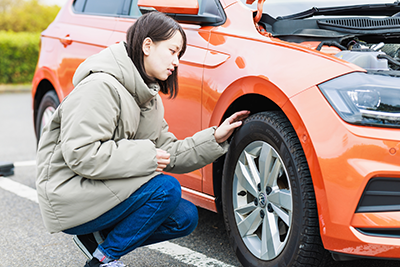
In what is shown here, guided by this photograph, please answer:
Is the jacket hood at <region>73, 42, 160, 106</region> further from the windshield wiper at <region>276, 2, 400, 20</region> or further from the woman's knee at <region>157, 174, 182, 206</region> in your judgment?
the windshield wiper at <region>276, 2, 400, 20</region>

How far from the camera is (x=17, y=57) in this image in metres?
14.3

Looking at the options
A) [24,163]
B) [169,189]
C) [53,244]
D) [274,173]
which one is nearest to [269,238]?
[274,173]

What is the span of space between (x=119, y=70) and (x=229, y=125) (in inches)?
23.8

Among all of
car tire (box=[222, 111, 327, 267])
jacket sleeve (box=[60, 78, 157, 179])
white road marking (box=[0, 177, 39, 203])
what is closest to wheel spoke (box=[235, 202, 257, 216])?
car tire (box=[222, 111, 327, 267])

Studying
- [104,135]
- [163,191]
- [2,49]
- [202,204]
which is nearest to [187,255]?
[202,204]

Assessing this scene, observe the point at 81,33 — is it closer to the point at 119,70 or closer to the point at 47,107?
the point at 47,107

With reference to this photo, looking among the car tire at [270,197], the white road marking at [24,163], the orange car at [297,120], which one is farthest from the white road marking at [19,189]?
the car tire at [270,197]

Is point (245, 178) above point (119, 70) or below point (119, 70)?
below

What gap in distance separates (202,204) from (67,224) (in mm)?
858

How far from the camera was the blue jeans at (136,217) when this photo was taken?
6.88 feet

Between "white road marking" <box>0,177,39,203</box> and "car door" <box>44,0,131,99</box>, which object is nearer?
"car door" <box>44,0,131,99</box>

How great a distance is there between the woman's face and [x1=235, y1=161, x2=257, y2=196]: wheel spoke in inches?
22.3

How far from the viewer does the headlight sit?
1776 millimetres

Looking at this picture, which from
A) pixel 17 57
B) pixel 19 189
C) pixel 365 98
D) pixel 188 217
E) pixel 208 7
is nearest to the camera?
pixel 365 98
